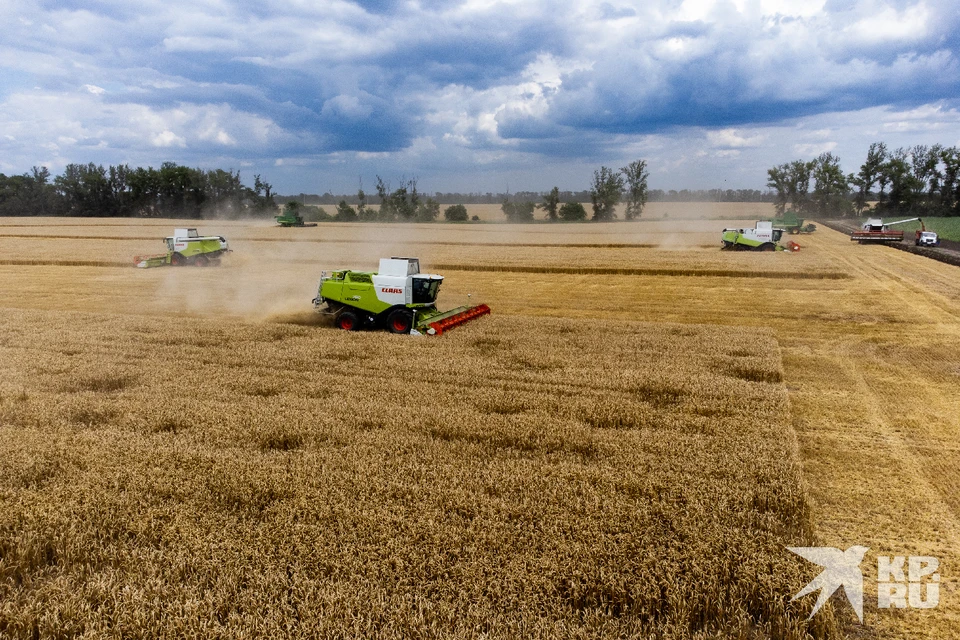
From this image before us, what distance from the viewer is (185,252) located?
27578 mm

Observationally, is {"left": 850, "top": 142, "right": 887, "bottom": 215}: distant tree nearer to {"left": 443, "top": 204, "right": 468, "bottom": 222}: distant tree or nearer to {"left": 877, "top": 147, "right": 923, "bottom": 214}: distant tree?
{"left": 877, "top": 147, "right": 923, "bottom": 214}: distant tree

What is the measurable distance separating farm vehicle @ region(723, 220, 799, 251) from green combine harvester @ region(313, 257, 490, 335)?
26404 mm

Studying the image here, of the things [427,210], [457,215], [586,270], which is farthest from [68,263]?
[457,215]

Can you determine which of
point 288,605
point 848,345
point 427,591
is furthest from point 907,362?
point 288,605

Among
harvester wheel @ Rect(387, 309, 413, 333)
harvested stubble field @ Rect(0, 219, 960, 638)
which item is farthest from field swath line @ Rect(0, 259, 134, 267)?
harvester wheel @ Rect(387, 309, 413, 333)

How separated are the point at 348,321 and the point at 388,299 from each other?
1257 mm

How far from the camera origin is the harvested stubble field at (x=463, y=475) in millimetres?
4375

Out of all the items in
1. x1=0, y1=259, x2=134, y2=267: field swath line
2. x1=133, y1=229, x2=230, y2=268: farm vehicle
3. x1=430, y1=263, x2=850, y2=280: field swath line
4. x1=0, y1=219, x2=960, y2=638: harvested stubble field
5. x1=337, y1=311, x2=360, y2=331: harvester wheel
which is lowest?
x1=0, y1=219, x2=960, y2=638: harvested stubble field

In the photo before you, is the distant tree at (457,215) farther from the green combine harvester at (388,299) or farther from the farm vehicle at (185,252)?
the green combine harvester at (388,299)

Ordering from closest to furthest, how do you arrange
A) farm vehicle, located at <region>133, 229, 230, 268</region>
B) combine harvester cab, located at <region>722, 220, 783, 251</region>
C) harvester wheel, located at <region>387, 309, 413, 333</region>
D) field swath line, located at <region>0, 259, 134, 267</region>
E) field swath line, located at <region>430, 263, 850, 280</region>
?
1. harvester wheel, located at <region>387, 309, 413, 333</region>
2. field swath line, located at <region>430, 263, 850, 280</region>
3. farm vehicle, located at <region>133, 229, 230, 268</region>
4. field swath line, located at <region>0, 259, 134, 267</region>
5. combine harvester cab, located at <region>722, 220, 783, 251</region>

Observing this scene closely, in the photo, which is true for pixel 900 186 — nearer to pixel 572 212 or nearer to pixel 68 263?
pixel 572 212

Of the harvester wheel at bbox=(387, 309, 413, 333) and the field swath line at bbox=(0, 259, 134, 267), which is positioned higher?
the field swath line at bbox=(0, 259, 134, 267)

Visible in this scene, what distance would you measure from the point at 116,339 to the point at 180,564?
9515 mm

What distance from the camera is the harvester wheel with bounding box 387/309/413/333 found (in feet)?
44.7
